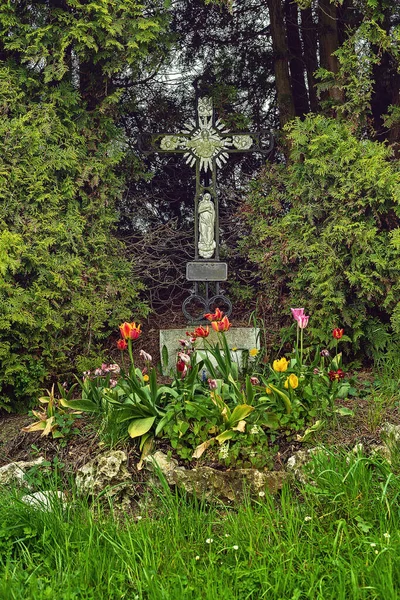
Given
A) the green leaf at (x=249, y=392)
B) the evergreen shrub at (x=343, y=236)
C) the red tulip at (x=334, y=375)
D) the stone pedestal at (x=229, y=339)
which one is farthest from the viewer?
the stone pedestal at (x=229, y=339)

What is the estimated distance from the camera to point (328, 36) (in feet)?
14.8

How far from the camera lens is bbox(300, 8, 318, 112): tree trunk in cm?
503

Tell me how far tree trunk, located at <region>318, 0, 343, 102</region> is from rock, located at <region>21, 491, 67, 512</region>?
3614 mm

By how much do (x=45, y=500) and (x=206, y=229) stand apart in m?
2.47

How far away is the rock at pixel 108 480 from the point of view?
102 inches

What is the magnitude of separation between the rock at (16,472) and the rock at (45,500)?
0.16 meters

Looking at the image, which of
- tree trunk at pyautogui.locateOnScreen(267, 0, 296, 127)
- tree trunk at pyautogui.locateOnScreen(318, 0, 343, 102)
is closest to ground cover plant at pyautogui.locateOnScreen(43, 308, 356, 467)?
tree trunk at pyautogui.locateOnScreen(318, 0, 343, 102)

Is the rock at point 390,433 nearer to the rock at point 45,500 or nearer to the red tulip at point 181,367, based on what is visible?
the red tulip at point 181,367

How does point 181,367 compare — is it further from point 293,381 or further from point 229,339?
point 229,339

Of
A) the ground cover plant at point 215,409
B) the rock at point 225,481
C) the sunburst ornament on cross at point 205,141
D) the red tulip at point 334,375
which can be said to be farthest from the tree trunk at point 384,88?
the rock at point 225,481

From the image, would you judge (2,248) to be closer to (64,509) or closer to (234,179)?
(64,509)

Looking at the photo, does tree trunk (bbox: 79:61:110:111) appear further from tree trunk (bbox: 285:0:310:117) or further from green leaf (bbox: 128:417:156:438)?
green leaf (bbox: 128:417:156:438)

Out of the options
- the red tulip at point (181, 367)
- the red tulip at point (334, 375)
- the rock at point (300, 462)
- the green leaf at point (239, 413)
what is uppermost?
the red tulip at point (181, 367)

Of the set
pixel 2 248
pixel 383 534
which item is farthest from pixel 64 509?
pixel 2 248
